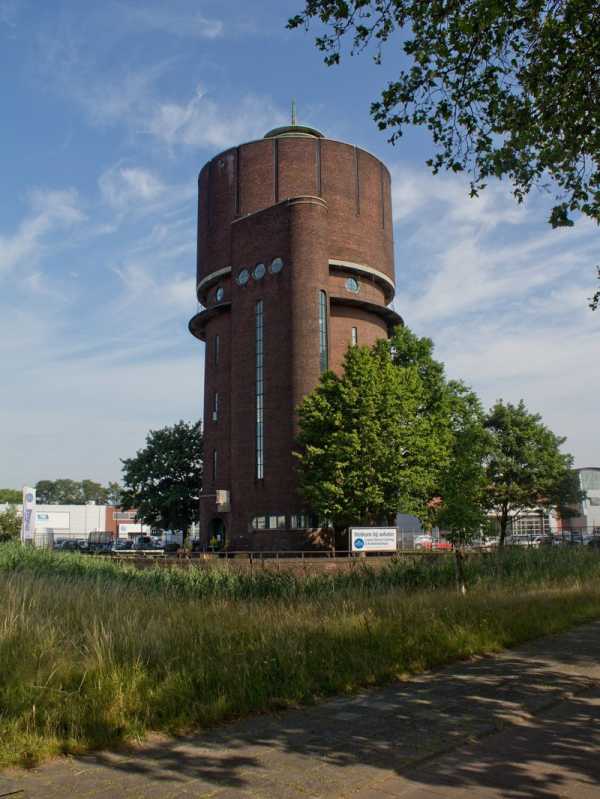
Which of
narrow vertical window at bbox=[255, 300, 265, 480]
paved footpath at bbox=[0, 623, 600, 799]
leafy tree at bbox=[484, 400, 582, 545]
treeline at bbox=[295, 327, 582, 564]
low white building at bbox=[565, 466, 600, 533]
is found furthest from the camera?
low white building at bbox=[565, 466, 600, 533]

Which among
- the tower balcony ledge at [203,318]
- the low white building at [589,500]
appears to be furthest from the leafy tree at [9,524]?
the low white building at [589,500]

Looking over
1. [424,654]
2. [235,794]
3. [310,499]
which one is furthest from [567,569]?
[310,499]

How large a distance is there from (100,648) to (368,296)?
1757 inches

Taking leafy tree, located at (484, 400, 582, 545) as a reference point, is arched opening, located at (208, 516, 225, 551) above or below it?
below

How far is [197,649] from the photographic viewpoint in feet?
23.7

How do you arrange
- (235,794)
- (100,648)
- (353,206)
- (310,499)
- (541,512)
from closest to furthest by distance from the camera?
(235,794) < (100,648) < (310,499) < (353,206) < (541,512)

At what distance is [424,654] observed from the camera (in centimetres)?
805

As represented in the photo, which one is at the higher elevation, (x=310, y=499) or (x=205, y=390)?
(x=205, y=390)

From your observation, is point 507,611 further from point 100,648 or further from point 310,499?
point 310,499

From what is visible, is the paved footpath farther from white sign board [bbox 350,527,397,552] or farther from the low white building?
the low white building

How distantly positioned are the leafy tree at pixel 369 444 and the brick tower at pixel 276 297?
3832 millimetres

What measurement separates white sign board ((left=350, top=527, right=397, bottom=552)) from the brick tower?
10432mm

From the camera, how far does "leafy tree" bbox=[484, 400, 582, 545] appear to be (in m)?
50.0

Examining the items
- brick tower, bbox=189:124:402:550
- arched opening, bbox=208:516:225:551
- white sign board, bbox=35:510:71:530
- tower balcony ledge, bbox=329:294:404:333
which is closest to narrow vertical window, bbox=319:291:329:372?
brick tower, bbox=189:124:402:550
